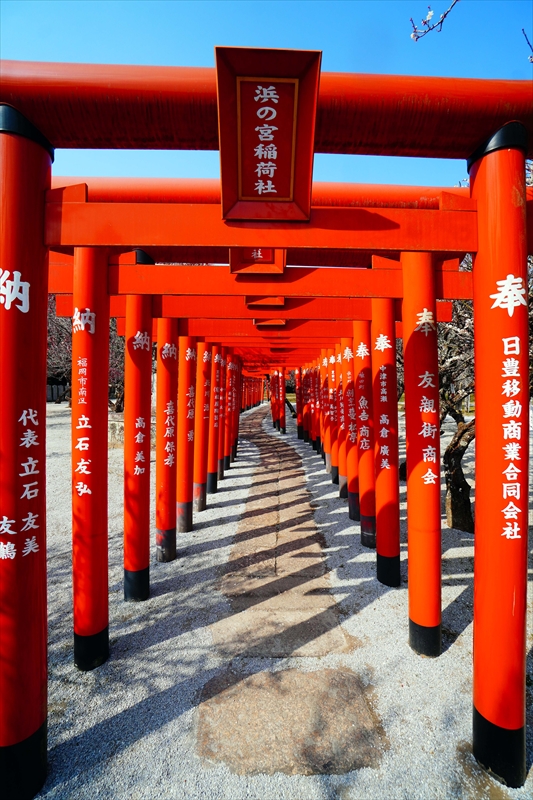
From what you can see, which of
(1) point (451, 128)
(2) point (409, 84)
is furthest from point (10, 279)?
(1) point (451, 128)

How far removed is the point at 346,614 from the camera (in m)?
4.75

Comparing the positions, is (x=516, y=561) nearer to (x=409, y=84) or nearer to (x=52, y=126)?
(x=409, y=84)

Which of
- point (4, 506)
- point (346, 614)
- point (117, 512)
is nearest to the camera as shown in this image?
point (4, 506)

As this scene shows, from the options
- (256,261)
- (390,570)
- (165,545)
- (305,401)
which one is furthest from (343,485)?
(305,401)

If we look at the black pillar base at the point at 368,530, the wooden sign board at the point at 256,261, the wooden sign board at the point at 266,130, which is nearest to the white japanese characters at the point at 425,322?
the wooden sign board at the point at 256,261

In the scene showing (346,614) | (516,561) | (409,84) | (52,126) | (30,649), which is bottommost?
(346,614)

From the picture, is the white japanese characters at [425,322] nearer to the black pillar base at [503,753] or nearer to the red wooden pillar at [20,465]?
the black pillar base at [503,753]

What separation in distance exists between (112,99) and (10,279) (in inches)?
50.0

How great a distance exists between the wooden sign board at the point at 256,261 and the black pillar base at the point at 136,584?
141 inches

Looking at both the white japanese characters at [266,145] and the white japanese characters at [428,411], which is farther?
the white japanese characters at [428,411]

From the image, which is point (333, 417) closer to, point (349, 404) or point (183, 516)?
point (349, 404)

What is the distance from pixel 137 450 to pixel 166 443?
1322 mm

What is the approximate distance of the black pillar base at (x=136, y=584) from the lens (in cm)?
496

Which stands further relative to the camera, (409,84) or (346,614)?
(346,614)
